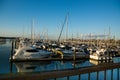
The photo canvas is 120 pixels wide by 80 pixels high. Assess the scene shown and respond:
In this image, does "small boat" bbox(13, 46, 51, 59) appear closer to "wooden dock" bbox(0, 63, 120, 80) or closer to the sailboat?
the sailboat

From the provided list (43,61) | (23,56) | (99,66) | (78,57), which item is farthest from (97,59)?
(99,66)

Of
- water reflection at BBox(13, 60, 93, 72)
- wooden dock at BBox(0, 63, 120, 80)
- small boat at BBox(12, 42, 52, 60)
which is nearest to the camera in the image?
wooden dock at BBox(0, 63, 120, 80)

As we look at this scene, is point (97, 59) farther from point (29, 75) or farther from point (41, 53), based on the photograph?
point (29, 75)

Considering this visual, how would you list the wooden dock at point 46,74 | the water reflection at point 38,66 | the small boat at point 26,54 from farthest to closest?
the small boat at point 26,54, the water reflection at point 38,66, the wooden dock at point 46,74

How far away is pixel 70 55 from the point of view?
2014cm

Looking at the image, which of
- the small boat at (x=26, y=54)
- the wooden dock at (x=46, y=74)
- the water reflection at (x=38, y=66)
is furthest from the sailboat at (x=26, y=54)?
the wooden dock at (x=46, y=74)

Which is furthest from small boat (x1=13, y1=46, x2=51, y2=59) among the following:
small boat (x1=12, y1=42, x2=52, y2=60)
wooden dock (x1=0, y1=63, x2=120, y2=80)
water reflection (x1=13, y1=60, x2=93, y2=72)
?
wooden dock (x1=0, y1=63, x2=120, y2=80)

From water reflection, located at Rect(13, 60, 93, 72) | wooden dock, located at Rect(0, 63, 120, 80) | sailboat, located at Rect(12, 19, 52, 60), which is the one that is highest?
wooden dock, located at Rect(0, 63, 120, 80)

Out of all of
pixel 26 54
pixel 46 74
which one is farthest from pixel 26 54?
pixel 46 74

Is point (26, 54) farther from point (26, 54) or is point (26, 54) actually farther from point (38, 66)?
point (38, 66)

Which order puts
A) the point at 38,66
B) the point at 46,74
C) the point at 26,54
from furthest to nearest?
the point at 26,54, the point at 38,66, the point at 46,74

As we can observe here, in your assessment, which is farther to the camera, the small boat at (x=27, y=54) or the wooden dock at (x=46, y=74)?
the small boat at (x=27, y=54)

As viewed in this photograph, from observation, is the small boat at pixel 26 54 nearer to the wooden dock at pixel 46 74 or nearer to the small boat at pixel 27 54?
the small boat at pixel 27 54

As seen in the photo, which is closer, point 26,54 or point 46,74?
point 46,74
